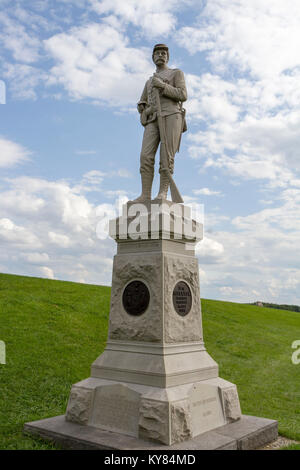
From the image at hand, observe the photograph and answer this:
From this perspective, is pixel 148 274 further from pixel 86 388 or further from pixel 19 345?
pixel 19 345

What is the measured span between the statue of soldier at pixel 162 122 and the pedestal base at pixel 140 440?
352 cm

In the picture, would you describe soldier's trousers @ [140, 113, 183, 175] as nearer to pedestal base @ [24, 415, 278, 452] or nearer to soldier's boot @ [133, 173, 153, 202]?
soldier's boot @ [133, 173, 153, 202]

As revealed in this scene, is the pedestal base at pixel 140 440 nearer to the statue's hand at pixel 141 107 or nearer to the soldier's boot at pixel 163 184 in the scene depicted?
the soldier's boot at pixel 163 184

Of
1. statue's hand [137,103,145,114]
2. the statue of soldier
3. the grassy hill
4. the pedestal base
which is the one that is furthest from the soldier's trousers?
the grassy hill

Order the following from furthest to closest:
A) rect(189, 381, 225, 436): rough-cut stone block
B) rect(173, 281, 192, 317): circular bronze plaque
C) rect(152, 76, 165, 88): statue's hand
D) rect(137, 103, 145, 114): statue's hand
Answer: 1. rect(137, 103, 145, 114): statue's hand
2. rect(152, 76, 165, 88): statue's hand
3. rect(173, 281, 192, 317): circular bronze plaque
4. rect(189, 381, 225, 436): rough-cut stone block

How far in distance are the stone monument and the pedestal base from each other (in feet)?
0.05

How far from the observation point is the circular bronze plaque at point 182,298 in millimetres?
6113

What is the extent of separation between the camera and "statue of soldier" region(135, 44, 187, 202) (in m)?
6.82

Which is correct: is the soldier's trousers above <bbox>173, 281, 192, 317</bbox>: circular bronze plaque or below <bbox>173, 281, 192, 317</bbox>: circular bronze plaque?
above

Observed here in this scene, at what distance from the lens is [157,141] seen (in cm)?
700

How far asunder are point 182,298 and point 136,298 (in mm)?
704

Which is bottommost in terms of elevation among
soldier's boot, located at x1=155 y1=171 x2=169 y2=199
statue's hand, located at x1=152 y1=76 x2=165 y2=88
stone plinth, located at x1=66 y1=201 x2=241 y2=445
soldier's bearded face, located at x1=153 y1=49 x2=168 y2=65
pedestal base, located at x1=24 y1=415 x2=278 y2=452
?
pedestal base, located at x1=24 y1=415 x2=278 y2=452

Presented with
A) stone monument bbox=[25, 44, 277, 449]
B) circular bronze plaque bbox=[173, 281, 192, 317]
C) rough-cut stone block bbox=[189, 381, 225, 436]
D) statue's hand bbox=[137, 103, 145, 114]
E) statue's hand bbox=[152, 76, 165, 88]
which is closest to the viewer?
stone monument bbox=[25, 44, 277, 449]

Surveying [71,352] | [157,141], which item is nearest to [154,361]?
[157,141]
